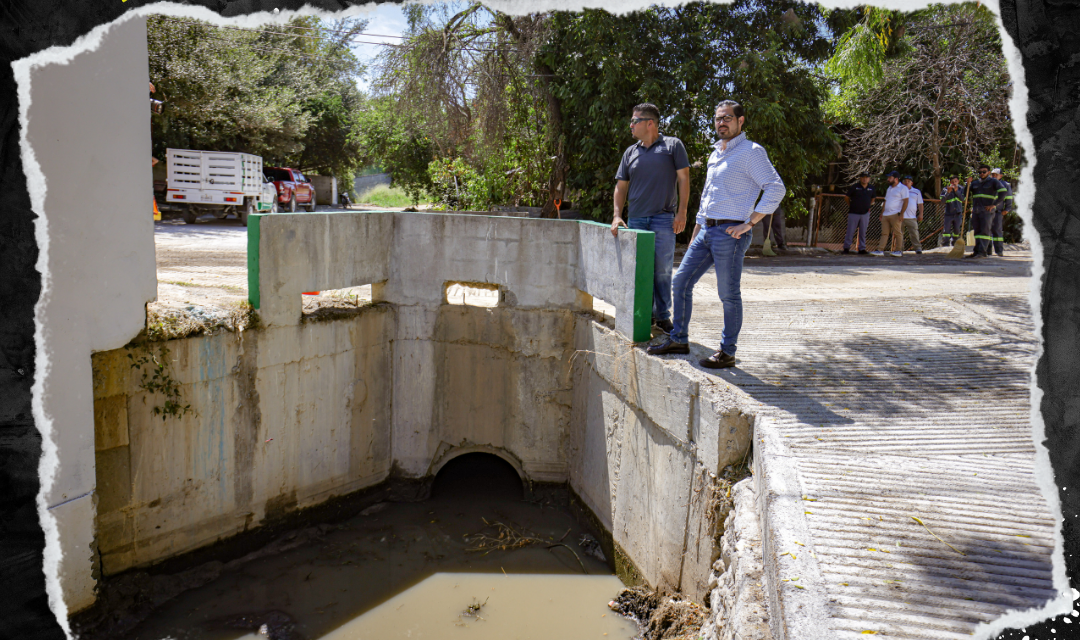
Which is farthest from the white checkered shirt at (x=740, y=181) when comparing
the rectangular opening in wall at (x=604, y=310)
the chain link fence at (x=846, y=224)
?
the chain link fence at (x=846, y=224)

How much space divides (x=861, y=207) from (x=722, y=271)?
11.6 metres

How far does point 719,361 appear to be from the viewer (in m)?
5.71

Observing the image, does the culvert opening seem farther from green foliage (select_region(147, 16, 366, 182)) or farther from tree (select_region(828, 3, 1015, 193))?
green foliage (select_region(147, 16, 366, 182))

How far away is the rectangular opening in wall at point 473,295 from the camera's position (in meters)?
8.41

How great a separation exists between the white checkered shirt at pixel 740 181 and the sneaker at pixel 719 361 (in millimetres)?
1103

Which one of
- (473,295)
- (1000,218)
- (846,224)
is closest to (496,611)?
(473,295)

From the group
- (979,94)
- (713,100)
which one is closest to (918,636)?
(713,100)

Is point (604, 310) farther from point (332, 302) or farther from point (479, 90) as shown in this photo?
point (479, 90)

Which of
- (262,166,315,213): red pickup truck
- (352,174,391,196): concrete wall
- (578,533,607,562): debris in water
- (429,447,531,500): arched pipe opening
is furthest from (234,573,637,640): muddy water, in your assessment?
(352,174,391,196): concrete wall

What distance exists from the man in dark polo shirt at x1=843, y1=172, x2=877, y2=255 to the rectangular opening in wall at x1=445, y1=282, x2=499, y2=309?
30.8 ft

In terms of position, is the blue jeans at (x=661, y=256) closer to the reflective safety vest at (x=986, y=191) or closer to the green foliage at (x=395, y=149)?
the reflective safety vest at (x=986, y=191)

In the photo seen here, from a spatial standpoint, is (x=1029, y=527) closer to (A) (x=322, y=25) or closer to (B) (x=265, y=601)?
(B) (x=265, y=601)

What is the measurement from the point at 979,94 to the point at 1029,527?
12.9m

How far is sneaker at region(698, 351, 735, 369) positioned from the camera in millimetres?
5703
